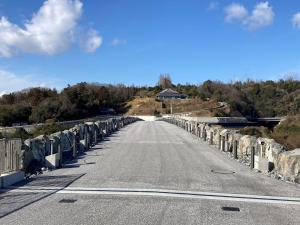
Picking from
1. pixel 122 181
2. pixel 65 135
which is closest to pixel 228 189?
pixel 122 181

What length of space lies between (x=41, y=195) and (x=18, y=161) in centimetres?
352

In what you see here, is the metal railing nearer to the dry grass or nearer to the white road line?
the white road line

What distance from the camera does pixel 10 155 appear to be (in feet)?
47.6

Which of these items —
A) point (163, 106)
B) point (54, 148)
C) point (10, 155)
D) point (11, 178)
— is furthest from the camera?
point (163, 106)

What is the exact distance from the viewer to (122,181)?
14.2 meters

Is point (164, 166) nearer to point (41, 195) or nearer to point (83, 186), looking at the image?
point (83, 186)

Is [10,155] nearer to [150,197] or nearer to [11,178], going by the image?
[11,178]

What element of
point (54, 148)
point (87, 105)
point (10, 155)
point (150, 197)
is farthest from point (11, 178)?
point (87, 105)

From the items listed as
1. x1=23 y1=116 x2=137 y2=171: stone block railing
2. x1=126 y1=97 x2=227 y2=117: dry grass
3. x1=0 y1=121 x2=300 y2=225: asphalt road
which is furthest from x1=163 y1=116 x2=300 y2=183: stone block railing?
x1=126 y1=97 x2=227 y2=117: dry grass

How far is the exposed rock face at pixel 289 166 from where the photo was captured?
1579cm

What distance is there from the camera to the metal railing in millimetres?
13992

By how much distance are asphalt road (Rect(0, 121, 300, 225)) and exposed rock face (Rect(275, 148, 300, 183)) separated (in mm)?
701

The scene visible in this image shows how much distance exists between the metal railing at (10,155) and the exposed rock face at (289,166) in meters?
8.47

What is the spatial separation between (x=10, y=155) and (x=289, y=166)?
29.1ft
